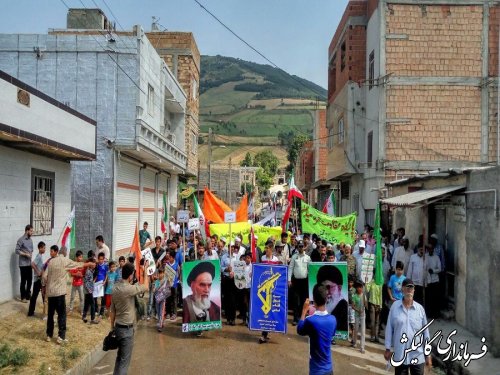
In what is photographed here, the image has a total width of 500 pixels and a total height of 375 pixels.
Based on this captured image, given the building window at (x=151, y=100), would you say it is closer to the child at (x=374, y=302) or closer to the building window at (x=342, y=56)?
the building window at (x=342, y=56)

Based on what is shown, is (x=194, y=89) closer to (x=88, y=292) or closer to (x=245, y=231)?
(x=245, y=231)

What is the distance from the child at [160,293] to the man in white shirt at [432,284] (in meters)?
5.71

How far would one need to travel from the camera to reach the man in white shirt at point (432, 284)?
1127cm

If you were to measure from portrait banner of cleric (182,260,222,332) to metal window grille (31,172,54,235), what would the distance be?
16.0 ft

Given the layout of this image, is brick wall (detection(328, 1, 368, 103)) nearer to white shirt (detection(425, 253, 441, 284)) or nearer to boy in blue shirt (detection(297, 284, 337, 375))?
white shirt (detection(425, 253, 441, 284))

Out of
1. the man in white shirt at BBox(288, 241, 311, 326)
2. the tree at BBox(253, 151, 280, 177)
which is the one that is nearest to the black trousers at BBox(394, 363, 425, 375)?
the man in white shirt at BBox(288, 241, 311, 326)

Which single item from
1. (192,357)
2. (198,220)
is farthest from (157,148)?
(192,357)

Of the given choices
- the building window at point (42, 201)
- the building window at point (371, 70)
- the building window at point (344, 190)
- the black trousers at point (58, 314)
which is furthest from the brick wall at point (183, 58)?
the black trousers at point (58, 314)

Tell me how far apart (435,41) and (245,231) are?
1131cm

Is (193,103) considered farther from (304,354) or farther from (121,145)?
(304,354)

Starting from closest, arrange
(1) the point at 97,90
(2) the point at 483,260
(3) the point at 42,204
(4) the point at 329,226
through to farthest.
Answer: (2) the point at 483,260, (3) the point at 42,204, (4) the point at 329,226, (1) the point at 97,90

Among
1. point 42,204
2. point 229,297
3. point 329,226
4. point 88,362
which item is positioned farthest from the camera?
point 329,226

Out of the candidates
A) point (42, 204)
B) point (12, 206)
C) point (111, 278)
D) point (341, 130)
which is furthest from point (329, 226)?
point (341, 130)

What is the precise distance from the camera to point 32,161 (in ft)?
42.1
